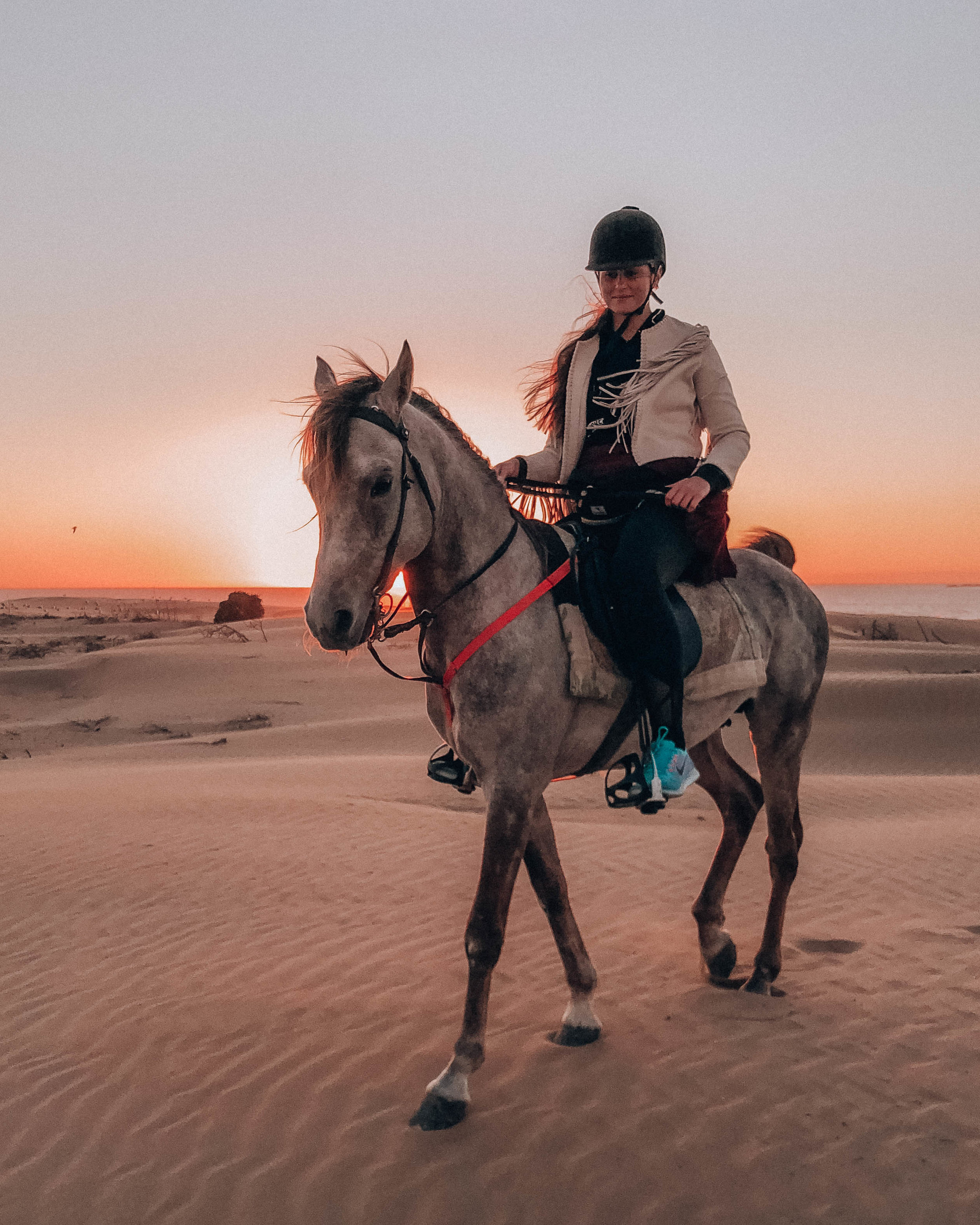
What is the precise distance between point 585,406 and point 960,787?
1066cm

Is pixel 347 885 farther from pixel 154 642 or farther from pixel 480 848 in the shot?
pixel 154 642

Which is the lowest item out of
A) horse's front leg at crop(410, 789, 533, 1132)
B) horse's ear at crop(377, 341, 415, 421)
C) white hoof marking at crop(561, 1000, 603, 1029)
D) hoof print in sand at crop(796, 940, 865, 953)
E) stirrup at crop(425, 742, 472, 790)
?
hoof print in sand at crop(796, 940, 865, 953)

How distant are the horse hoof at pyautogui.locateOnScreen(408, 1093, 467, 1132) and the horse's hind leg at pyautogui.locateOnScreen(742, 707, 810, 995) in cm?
214

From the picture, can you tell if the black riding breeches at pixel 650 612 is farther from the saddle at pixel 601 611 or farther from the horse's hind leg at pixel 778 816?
the horse's hind leg at pixel 778 816

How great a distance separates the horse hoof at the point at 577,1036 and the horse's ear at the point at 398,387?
10.6 ft

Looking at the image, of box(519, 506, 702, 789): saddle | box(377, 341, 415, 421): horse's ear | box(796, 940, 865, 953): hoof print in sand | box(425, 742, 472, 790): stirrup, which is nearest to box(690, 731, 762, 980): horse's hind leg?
box(796, 940, 865, 953): hoof print in sand

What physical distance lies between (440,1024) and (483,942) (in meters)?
1.50

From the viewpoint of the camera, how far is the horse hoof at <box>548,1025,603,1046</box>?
14.7 feet

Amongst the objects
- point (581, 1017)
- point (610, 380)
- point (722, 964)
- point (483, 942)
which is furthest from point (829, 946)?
point (610, 380)

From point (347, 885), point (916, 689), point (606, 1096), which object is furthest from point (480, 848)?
point (916, 689)

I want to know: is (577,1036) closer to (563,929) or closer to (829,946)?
(563,929)

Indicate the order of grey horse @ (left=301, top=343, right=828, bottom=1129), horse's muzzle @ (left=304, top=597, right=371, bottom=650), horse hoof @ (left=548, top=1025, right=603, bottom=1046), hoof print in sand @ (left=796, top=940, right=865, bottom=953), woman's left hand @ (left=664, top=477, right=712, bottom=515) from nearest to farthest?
1. horse's muzzle @ (left=304, top=597, right=371, bottom=650)
2. grey horse @ (left=301, top=343, right=828, bottom=1129)
3. woman's left hand @ (left=664, top=477, right=712, bottom=515)
4. horse hoof @ (left=548, top=1025, right=603, bottom=1046)
5. hoof print in sand @ (left=796, top=940, right=865, bottom=953)

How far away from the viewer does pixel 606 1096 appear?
3955 mm

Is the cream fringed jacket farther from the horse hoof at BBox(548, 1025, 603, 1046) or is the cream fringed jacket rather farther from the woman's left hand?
the horse hoof at BBox(548, 1025, 603, 1046)
